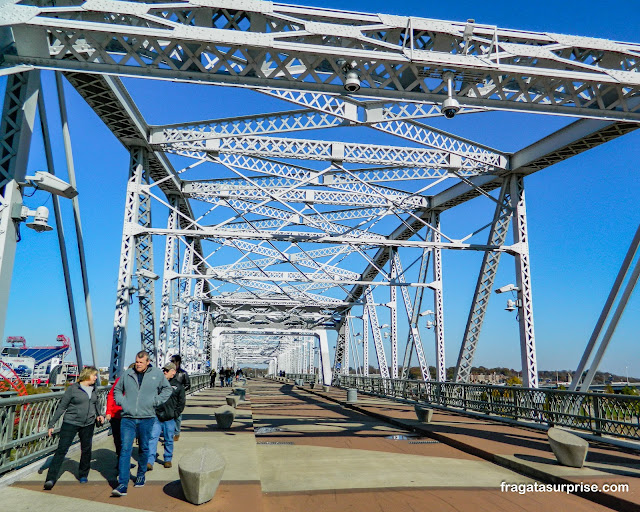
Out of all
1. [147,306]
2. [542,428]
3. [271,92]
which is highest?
[271,92]

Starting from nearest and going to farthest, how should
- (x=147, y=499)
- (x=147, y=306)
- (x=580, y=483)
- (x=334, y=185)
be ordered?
(x=147, y=499) → (x=580, y=483) → (x=147, y=306) → (x=334, y=185)

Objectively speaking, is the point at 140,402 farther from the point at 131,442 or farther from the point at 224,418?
the point at 224,418

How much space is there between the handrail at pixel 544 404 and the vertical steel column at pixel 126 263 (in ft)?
37.2

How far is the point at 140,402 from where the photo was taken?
6.92 meters

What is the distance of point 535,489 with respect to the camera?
7.40 meters

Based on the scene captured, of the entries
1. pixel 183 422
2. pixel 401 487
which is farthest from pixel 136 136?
pixel 401 487

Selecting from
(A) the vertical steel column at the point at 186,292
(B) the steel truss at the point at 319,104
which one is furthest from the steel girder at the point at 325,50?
(A) the vertical steel column at the point at 186,292

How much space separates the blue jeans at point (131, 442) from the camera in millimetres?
6488

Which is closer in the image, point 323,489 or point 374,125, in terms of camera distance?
point 323,489

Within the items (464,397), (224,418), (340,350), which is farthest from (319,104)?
(340,350)

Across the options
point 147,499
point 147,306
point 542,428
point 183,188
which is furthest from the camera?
point 183,188

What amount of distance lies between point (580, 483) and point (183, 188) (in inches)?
807

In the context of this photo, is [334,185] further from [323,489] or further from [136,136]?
[323,489]

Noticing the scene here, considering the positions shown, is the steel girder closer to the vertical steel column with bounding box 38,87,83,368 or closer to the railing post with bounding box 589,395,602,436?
the vertical steel column with bounding box 38,87,83,368
